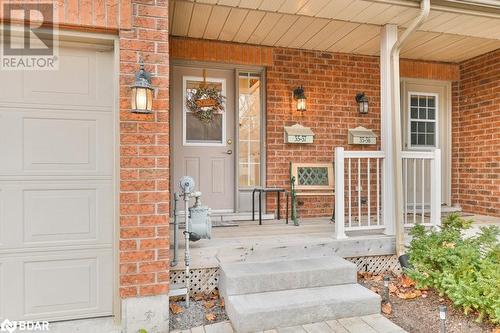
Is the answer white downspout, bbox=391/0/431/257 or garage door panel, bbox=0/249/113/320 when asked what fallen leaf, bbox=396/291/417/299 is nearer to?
white downspout, bbox=391/0/431/257

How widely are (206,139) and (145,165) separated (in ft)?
6.72

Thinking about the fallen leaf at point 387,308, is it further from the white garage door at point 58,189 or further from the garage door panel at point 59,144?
the garage door panel at point 59,144

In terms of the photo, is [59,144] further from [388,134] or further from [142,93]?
[388,134]

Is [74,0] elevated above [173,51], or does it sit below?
below

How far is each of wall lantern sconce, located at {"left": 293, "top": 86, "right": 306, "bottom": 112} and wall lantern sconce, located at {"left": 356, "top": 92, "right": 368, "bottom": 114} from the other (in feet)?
2.97

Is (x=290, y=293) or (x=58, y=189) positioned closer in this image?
(x=58, y=189)

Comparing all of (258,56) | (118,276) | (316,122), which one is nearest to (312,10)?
(258,56)

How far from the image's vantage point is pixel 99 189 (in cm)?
260

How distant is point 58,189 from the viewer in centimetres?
252

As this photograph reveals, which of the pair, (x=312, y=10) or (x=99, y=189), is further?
(x=312, y=10)

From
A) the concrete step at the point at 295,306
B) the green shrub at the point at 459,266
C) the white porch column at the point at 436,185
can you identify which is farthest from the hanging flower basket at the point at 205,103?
the green shrub at the point at 459,266

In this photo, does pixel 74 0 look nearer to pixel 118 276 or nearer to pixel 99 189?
pixel 99 189

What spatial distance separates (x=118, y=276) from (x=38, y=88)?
1.56m

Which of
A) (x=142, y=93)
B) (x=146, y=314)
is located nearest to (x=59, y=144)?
(x=142, y=93)
